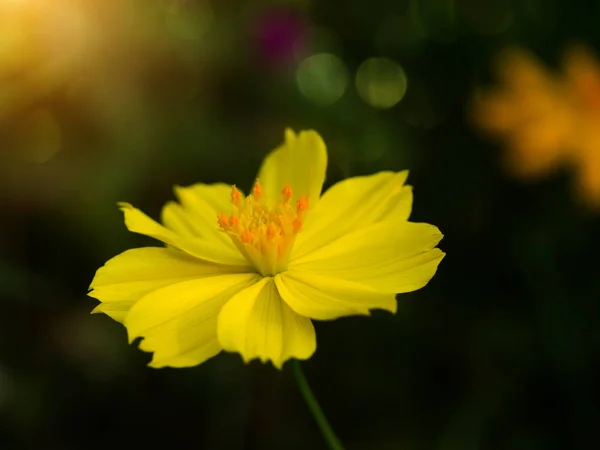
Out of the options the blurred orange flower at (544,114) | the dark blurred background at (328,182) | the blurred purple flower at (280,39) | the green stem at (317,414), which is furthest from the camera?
the blurred purple flower at (280,39)

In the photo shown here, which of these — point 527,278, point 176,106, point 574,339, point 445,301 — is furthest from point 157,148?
point 574,339

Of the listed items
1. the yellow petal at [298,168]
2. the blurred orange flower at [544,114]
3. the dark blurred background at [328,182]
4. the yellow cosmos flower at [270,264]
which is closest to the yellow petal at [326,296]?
the yellow cosmos flower at [270,264]

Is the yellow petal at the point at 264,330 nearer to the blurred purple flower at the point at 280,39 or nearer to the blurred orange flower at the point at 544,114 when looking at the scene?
the blurred orange flower at the point at 544,114

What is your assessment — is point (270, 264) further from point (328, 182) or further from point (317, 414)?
point (328, 182)

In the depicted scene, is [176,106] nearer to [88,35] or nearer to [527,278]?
[88,35]

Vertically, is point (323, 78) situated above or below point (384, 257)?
above

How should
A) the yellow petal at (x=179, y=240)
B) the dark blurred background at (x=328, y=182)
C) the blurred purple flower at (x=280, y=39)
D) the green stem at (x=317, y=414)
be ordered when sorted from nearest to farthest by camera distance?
the green stem at (x=317, y=414)
the yellow petal at (x=179, y=240)
the dark blurred background at (x=328, y=182)
the blurred purple flower at (x=280, y=39)

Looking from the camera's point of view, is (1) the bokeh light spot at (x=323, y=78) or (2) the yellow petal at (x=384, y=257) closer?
(2) the yellow petal at (x=384, y=257)

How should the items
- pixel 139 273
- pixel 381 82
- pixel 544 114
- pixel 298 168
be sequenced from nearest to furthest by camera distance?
pixel 139 273 < pixel 298 168 < pixel 544 114 < pixel 381 82

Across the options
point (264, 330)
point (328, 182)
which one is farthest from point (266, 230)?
point (328, 182)
